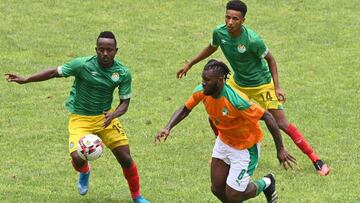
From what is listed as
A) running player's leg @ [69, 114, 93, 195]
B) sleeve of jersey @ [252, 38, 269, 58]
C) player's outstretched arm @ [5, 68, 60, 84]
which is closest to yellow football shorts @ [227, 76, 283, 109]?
sleeve of jersey @ [252, 38, 269, 58]

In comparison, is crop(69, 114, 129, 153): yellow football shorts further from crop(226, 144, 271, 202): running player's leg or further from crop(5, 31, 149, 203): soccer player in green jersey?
crop(226, 144, 271, 202): running player's leg

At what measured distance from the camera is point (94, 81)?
10.7 metres

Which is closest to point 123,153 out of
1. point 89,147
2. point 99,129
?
point 99,129

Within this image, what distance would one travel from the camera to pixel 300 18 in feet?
71.3

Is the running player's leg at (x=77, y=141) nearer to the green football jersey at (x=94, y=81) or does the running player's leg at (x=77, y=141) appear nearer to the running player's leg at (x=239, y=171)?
the green football jersey at (x=94, y=81)

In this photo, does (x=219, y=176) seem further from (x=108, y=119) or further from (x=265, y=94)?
(x=265, y=94)

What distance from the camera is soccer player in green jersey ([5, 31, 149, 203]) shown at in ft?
34.8

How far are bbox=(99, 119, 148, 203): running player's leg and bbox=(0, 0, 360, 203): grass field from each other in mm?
300

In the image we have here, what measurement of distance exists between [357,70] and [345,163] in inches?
227

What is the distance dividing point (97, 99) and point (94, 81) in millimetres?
267

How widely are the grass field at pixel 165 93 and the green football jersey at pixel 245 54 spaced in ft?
4.35

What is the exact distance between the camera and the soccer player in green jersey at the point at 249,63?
1145 cm

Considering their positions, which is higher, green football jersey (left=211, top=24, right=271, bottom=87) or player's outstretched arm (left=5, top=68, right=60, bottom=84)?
player's outstretched arm (left=5, top=68, right=60, bottom=84)

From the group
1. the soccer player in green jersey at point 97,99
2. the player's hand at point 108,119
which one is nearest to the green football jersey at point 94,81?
the soccer player in green jersey at point 97,99
